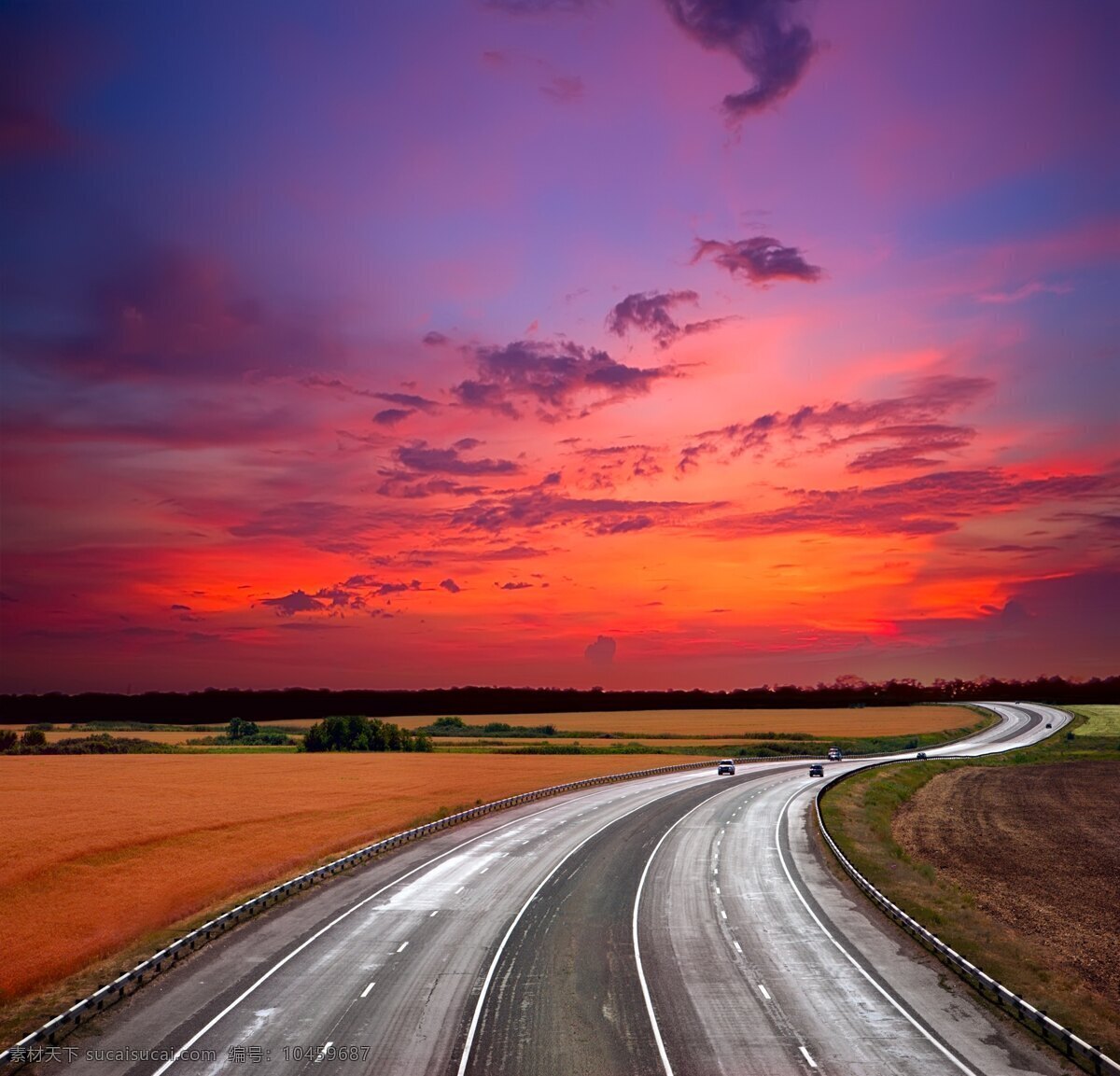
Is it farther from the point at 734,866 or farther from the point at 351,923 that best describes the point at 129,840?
the point at 734,866

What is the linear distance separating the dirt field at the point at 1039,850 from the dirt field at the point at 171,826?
1391 inches

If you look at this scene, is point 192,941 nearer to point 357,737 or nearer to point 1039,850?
point 1039,850

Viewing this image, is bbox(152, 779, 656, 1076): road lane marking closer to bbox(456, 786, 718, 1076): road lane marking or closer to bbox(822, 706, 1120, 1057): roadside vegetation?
bbox(456, 786, 718, 1076): road lane marking

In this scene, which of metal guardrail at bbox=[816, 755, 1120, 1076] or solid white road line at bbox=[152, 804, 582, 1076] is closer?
metal guardrail at bbox=[816, 755, 1120, 1076]

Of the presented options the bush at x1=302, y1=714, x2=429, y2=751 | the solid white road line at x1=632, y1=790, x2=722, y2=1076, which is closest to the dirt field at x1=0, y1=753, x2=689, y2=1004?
the solid white road line at x1=632, y1=790, x2=722, y2=1076

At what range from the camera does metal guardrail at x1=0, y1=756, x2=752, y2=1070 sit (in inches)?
961

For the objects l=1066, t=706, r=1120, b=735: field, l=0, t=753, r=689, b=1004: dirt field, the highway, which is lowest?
l=0, t=753, r=689, b=1004: dirt field

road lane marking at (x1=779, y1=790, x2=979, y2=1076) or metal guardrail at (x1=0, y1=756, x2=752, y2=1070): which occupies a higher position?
metal guardrail at (x1=0, y1=756, x2=752, y2=1070)

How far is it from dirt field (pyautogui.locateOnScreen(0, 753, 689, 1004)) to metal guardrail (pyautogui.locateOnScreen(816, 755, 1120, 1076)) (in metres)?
29.6

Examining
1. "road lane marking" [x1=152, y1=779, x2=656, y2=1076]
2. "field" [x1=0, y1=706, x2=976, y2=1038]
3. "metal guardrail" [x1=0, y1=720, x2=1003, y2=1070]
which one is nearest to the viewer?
"metal guardrail" [x1=0, y1=720, x2=1003, y2=1070]

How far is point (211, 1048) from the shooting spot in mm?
24266

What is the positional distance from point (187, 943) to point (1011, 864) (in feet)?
150

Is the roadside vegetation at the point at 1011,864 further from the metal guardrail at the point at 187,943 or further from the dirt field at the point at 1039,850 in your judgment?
the metal guardrail at the point at 187,943

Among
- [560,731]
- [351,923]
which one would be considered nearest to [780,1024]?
[351,923]
